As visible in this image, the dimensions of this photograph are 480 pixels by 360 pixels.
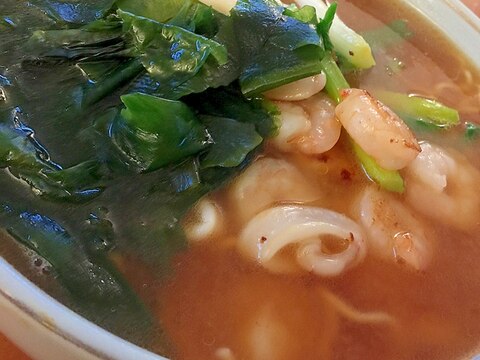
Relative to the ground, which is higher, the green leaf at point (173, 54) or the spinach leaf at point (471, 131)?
the spinach leaf at point (471, 131)

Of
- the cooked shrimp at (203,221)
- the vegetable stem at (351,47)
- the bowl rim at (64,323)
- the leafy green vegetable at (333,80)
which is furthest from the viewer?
the vegetable stem at (351,47)

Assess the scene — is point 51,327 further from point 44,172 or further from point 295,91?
point 295,91

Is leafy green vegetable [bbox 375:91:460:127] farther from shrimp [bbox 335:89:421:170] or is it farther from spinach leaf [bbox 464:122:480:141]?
shrimp [bbox 335:89:421:170]

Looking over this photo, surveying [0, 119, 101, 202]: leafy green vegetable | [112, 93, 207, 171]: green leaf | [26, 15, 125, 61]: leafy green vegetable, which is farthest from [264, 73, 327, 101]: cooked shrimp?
[0, 119, 101, 202]: leafy green vegetable

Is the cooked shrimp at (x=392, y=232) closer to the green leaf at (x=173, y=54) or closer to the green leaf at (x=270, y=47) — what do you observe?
the green leaf at (x=270, y=47)

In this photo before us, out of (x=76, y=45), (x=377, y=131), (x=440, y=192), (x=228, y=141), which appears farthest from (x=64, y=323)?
(x=440, y=192)

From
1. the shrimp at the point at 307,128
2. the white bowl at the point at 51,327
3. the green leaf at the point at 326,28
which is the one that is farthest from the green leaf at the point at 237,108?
the white bowl at the point at 51,327

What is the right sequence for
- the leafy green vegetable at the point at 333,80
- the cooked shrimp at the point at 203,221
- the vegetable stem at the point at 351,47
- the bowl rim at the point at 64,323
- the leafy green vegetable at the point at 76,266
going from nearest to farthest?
the bowl rim at the point at 64,323 → the leafy green vegetable at the point at 76,266 → the cooked shrimp at the point at 203,221 → the leafy green vegetable at the point at 333,80 → the vegetable stem at the point at 351,47

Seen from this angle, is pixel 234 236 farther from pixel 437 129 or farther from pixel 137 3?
pixel 437 129

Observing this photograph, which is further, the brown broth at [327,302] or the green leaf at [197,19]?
the green leaf at [197,19]
